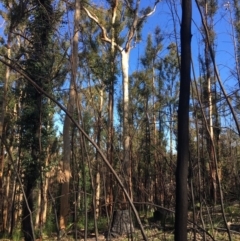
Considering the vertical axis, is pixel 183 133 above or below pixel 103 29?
below

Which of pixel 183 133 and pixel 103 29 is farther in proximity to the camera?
pixel 103 29

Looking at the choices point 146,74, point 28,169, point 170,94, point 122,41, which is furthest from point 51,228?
point 170,94

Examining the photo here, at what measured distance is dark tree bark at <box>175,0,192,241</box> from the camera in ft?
7.95

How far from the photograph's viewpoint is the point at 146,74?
2341 centimetres

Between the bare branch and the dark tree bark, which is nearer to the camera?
the dark tree bark

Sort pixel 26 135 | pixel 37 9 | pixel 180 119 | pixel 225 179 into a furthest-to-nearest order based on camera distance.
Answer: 1. pixel 225 179
2. pixel 26 135
3. pixel 37 9
4. pixel 180 119

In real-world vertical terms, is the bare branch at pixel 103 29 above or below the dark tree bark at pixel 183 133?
above

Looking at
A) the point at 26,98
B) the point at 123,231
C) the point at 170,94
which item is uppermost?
the point at 170,94

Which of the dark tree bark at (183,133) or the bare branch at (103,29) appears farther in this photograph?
the bare branch at (103,29)

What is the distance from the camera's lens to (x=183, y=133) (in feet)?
8.29

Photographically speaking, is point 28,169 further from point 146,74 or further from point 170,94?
point 170,94

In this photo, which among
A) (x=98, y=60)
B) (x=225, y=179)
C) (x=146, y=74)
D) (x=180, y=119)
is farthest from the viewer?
(x=146, y=74)

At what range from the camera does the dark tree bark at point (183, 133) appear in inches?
95.3

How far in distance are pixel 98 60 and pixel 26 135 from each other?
21.3ft
